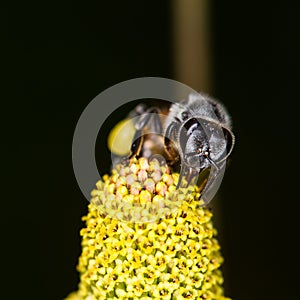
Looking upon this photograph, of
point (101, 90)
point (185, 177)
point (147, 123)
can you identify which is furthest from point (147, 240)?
point (101, 90)

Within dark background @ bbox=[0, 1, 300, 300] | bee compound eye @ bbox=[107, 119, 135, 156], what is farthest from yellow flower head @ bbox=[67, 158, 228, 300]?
dark background @ bbox=[0, 1, 300, 300]

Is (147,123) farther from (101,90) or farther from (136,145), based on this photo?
(101,90)

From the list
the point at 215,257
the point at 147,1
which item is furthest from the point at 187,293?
the point at 147,1

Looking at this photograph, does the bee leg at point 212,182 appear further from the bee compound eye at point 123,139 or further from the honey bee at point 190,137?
the bee compound eye at point 123,139

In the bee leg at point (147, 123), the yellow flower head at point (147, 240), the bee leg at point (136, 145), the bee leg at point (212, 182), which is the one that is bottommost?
the yellow flower head at point (147, 240)

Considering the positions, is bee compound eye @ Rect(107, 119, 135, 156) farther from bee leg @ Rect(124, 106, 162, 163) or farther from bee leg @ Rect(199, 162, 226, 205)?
bee leg @ Rect(199, 162, 226, 205)

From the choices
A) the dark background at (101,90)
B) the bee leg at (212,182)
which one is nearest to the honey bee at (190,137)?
the bee leg at (212,182)

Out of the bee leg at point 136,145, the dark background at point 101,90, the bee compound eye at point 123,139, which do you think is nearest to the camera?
the bee leg at point 136,145
